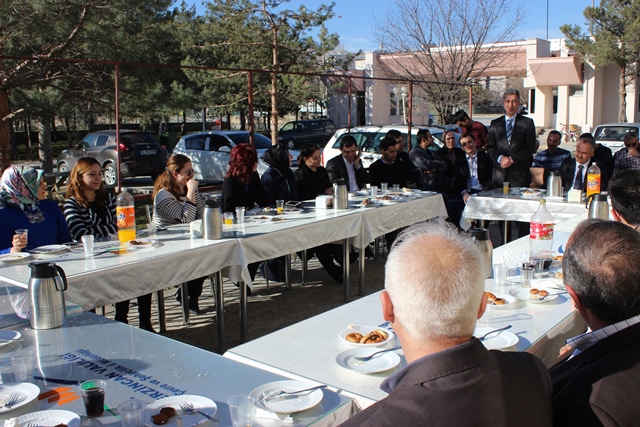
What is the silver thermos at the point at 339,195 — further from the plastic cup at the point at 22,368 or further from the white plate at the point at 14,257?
the plastic cup at the point at 22,368

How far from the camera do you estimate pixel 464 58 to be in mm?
19016

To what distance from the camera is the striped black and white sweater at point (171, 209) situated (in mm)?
5148

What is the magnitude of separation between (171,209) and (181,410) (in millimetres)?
3459

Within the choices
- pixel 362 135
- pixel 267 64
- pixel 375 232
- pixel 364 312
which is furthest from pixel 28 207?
pixel 267 64

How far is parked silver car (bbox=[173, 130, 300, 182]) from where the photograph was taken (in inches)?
559

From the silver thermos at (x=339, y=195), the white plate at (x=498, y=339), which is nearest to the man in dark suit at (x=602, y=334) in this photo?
the white plate at (x=498, y=339)

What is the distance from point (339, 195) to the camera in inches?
230

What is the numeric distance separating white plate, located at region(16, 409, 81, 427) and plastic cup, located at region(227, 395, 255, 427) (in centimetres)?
46

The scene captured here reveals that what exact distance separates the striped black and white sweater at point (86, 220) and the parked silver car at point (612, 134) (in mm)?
15422

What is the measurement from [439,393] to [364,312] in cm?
158

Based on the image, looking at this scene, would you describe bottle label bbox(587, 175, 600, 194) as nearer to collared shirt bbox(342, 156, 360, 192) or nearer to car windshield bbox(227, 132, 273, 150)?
collared shirt bbox(342, 156, 360, 192)

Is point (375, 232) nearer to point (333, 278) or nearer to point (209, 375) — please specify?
point (333, 278)

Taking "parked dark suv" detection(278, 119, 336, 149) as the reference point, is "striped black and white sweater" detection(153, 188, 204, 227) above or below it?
below

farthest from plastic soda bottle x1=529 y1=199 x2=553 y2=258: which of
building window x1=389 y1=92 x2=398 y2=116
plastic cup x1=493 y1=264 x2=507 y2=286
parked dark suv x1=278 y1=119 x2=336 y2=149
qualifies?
building window x1=389 y1=92 x2=398 y2=116
